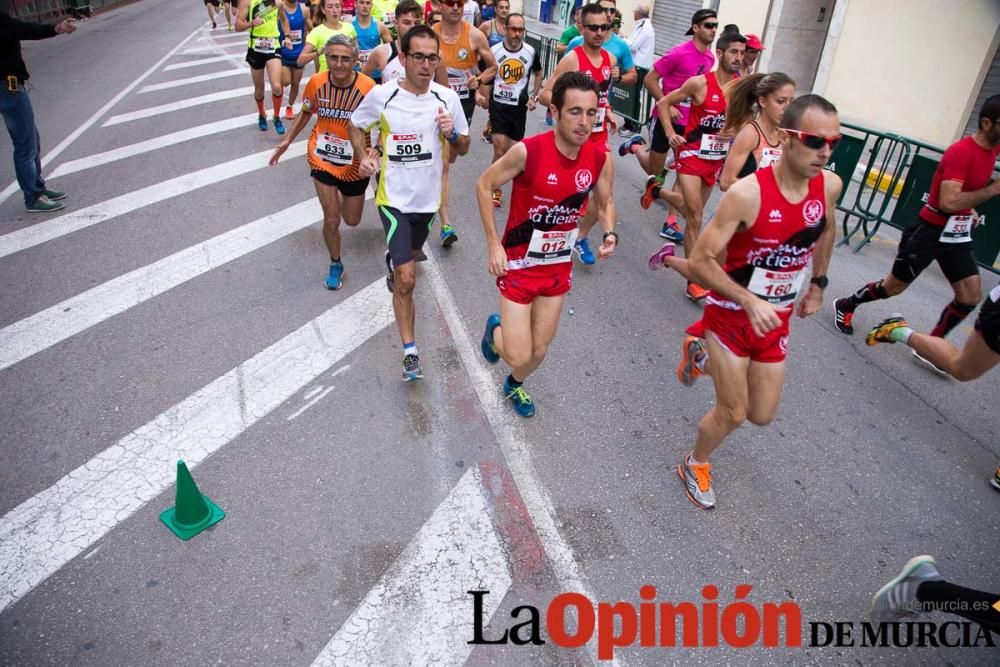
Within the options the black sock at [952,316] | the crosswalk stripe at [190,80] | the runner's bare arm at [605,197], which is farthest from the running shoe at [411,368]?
the crosswalk stripe at [190,80]

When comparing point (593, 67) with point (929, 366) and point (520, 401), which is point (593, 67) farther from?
point (929, 366)

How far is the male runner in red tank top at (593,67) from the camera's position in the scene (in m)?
6.23

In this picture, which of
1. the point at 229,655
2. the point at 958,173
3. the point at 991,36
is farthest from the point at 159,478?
the point at 991,36

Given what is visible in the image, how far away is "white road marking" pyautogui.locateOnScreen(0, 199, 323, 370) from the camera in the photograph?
5.05 m

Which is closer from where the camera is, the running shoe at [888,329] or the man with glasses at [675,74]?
the running shoe at [888,329]

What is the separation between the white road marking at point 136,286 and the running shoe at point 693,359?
15.0ft

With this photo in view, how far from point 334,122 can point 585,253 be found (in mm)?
2719

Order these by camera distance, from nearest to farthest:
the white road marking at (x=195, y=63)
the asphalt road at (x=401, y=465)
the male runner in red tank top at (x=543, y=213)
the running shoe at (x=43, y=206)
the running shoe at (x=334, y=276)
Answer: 1. the asphalt road at (x=401, y=465)
2. the male runner in red tank top at (x=543, y=213)
3. the running shoe at (x=334, y=276)
4. the running shoe at (x=43, y=206)
5. the white road marking at (x=195, y=63)

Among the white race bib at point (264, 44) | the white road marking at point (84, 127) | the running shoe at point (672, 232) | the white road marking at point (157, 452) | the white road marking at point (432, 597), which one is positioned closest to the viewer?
the white road marking at point (432, 597)

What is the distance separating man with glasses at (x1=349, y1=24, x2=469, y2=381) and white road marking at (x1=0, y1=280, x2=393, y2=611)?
0.83 metres

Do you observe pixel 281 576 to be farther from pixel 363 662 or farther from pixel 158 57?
pixel 158 57

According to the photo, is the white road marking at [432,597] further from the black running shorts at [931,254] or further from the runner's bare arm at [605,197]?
the black running shorts at [931,254]

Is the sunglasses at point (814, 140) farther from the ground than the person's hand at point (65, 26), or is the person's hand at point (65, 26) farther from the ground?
the sunglasses at point (814, 140)

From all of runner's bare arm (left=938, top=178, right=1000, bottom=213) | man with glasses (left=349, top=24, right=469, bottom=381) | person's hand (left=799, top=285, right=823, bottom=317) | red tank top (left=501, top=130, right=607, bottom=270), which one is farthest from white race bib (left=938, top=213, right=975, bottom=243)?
man with glasses (left=349, top=24, right=469, bottom=381)
